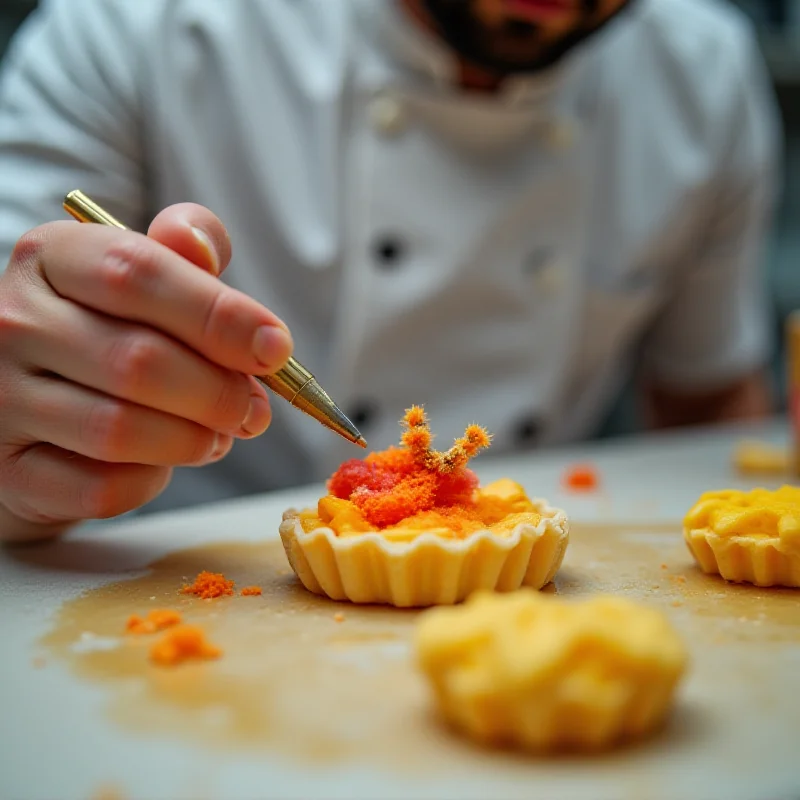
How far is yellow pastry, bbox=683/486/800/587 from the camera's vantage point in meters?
1.26

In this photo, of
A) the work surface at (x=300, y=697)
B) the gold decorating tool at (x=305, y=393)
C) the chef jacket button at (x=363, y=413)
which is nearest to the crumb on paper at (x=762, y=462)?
the work surface at (x=300, y=697)

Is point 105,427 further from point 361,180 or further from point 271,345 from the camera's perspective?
point 361,180

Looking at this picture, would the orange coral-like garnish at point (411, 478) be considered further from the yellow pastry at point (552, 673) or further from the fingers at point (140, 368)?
the yellow pastry at point (552, 673)

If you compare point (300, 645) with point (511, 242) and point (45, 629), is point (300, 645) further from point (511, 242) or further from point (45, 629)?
point (511, 242)

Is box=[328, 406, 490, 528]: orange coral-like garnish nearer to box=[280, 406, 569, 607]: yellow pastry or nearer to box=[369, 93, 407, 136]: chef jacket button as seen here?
box=[280, 406, 569, 607]: yellow pastry

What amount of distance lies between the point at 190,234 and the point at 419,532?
525 millimetres

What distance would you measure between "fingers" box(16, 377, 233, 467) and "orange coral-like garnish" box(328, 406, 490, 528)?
24 cm

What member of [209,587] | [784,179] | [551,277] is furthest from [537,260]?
[784,179]

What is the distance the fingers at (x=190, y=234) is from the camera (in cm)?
127

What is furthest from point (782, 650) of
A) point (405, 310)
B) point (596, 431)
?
point (596, 431)

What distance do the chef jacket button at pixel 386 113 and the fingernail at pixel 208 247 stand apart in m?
1.42

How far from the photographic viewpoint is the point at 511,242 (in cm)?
281

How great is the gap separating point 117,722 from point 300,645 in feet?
0.81

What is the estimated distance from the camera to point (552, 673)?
78 cm
